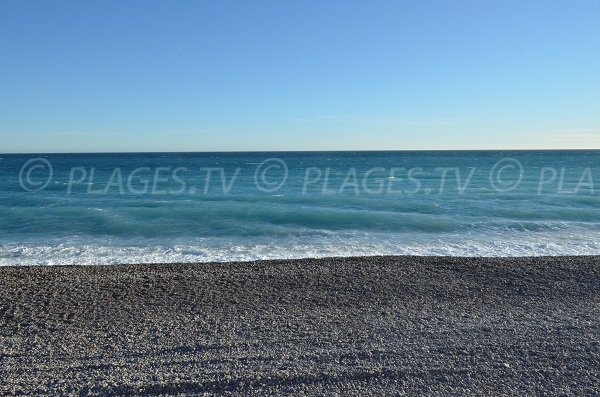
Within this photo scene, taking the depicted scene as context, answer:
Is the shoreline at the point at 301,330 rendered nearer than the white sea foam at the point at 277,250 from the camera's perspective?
Yes

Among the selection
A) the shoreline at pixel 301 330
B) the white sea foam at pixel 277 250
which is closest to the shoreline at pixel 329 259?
the white sea foam at pixel 277 250

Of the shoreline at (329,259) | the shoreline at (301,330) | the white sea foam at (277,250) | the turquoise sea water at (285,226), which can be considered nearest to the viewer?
the shoreline at (301,330)

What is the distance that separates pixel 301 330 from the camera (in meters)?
5.95

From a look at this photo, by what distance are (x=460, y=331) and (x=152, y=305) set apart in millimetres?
4470

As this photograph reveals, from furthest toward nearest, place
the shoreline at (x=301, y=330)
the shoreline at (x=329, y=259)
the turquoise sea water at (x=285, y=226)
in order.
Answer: the turquoise sea water at (x=285, y=226) < the shoreline at (x=329, y=259) < the shoreline at (x=301, y=330)

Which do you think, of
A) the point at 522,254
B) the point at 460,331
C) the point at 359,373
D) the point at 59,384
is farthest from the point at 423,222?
the point at 59,384

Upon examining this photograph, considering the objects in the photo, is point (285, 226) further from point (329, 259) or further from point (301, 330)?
point (301, 330)

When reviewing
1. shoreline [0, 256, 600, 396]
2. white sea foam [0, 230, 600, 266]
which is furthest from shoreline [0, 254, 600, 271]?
shoreline [0, 256, 600, 396]

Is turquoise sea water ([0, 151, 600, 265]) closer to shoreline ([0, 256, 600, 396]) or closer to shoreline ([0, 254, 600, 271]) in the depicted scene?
shoreline ([0, 254, 600, 271])

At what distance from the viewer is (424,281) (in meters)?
8.50

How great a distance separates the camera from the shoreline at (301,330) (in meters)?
4.59

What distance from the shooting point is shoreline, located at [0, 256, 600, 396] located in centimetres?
459

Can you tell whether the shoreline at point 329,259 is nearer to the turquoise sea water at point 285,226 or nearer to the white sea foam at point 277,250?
the white sea foam at point 277,250

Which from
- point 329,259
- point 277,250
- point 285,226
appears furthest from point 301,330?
point 285,226
